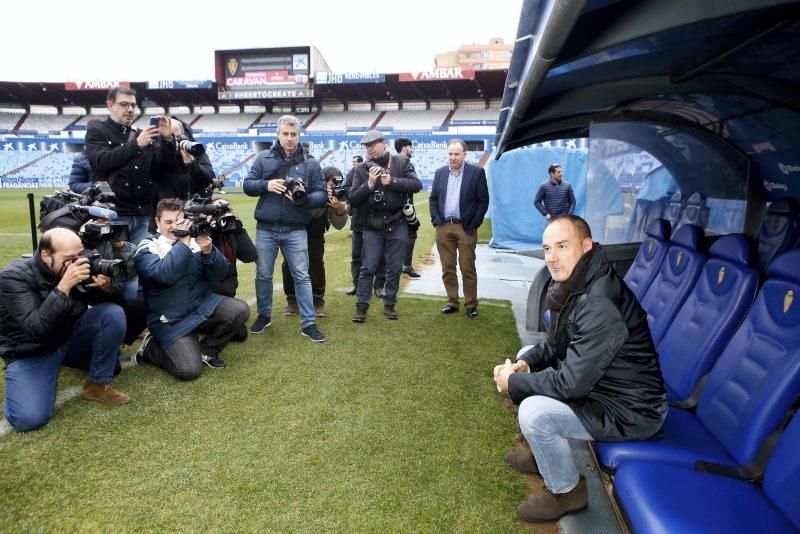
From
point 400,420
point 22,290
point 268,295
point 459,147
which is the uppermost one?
point 459,147

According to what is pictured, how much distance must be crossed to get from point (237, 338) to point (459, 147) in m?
2.81

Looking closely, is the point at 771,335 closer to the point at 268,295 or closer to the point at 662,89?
the point at 662,89

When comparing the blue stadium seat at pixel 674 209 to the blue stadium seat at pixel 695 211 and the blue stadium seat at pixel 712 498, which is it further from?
the blue stadium seat at pixel 712 498

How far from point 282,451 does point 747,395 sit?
2091 millimetres

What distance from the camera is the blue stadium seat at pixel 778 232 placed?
2.56 m

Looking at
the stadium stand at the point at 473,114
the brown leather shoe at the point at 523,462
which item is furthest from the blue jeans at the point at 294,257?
the stadium stand at the point at 473,114

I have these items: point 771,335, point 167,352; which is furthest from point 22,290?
point 771,335

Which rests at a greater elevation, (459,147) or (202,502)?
(459,147)

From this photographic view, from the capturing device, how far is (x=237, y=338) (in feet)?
13.5

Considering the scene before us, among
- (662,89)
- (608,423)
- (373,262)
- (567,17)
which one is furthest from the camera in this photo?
(373,262)

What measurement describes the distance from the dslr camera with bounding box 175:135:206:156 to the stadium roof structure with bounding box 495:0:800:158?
2.32 m

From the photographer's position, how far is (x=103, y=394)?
9.86ft

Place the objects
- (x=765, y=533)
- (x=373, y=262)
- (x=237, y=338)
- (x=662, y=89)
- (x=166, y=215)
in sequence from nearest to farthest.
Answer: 1. (x=765, y=533)
2. (x=662, y=89)
3. (x=166, y=215)
4. (x=237, y=338)
5. (x=373, y=262)

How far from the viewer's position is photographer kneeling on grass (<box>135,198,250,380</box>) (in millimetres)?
3270
